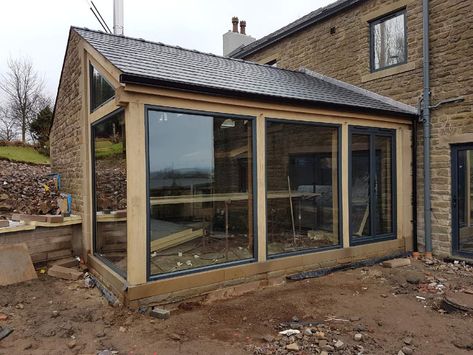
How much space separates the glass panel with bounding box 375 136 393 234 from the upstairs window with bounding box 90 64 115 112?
5416 millimetres

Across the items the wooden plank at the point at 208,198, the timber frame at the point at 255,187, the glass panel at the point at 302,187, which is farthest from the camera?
the glass panel at the point at 302,187

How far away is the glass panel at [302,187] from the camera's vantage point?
635 centimetres

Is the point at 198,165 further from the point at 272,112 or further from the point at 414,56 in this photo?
the point at 414,56

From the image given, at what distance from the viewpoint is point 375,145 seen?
7.56 m

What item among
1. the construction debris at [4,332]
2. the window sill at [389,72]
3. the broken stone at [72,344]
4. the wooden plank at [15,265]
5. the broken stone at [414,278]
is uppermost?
the window sill at [389,72]

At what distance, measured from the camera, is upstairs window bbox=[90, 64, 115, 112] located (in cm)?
550

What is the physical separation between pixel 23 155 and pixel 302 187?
53.4 ft

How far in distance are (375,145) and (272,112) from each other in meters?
2.82

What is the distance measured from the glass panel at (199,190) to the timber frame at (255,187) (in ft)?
0.61

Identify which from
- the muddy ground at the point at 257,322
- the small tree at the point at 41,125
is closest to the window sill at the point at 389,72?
the muddy ground at the point at 257,322

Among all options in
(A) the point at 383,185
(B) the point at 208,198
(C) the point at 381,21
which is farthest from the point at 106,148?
(C) the point at 381,21

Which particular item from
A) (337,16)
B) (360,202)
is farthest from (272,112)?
(337,16)

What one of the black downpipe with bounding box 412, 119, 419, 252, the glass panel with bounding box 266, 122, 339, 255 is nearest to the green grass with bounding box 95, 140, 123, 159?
the glass panel with bounding box 266, 122, 339, 255

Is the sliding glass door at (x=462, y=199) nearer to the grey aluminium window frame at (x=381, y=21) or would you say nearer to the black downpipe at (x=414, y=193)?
the black downpipe at (x=414, y=193)
